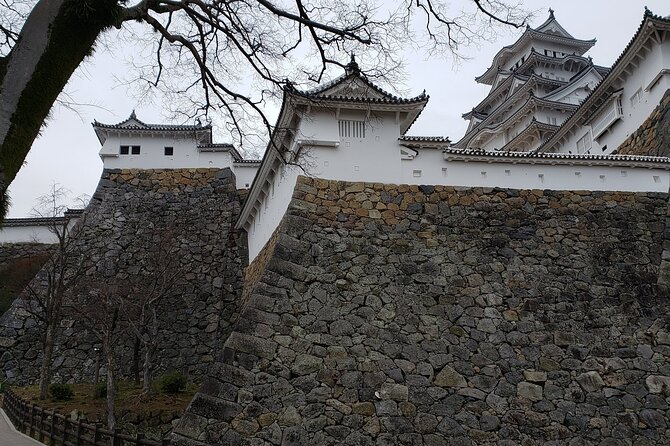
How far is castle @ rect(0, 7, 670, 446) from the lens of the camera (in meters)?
8.09

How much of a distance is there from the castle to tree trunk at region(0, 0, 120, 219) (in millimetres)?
2690

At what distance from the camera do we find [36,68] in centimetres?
334

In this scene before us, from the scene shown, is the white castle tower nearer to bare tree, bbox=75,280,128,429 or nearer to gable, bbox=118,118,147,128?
gable, bbox=118,118,147,128

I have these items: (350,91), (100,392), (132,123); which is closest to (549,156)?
(350,91)

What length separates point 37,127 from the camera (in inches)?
134

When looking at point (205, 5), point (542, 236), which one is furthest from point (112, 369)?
point (542, 236)

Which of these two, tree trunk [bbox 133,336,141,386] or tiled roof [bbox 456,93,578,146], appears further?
tiled roof [bbox 456,93,578,146]

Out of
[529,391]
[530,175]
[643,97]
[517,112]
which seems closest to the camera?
[529,391]

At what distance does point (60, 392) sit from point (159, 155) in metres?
8.49

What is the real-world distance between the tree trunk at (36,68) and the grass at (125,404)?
24.7 feet

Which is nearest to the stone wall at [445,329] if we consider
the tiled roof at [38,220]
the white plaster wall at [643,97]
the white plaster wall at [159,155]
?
the white plaster wall at [643,97]

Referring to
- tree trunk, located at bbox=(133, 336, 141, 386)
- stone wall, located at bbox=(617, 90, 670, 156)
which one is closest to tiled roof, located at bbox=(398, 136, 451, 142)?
stone wall, located at bbox=(617, 90, 670, 156)

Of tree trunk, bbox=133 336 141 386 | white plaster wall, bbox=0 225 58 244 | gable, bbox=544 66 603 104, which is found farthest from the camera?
gable, bbox=544 66 603 104

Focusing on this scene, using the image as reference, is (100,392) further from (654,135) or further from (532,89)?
(532,89)
